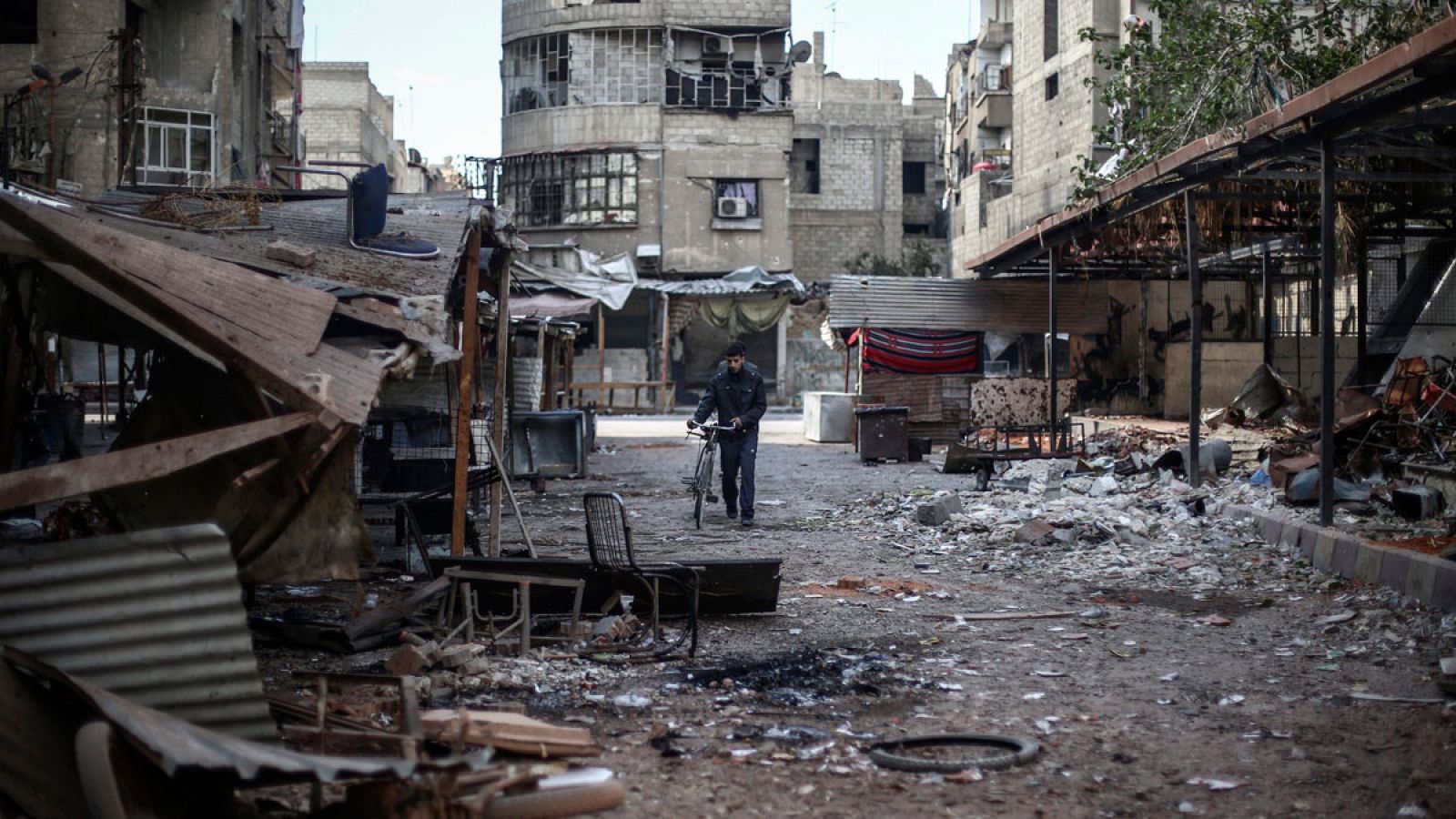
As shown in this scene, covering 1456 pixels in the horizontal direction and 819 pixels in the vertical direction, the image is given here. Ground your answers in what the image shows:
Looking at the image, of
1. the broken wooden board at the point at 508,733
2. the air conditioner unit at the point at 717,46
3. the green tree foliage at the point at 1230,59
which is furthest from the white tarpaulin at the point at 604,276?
the broken wooden board at the point at 508,733

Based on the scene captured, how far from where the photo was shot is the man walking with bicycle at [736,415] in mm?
13320

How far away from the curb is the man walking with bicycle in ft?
15.1

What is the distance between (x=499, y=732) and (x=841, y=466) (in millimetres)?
15808

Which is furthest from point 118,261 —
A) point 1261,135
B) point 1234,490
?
point 1234,490

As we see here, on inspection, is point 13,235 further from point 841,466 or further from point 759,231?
point 759,231

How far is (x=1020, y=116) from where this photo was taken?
4022 cm

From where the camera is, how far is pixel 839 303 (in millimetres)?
23797

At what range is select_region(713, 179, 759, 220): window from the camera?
133ft

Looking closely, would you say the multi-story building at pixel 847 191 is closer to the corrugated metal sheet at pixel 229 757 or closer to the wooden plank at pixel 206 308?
the wooden plank at pixel 206 308

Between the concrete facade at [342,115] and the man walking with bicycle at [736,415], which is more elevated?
the concrete facade at [342,115]

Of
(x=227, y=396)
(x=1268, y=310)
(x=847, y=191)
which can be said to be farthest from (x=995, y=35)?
(x=227, y=396)

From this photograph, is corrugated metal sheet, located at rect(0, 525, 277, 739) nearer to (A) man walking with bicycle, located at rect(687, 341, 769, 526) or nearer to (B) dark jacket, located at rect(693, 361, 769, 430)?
(A) man walking with bicycle, located at rect(687, 341, 769, 526)

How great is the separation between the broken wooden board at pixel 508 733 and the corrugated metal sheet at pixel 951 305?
19.1 metres

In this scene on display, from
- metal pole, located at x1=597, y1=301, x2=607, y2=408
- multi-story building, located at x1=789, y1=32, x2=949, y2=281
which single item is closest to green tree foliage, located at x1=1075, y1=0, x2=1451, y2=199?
metal pole, located at x1=597, y1=301, x2=607, y2=408
